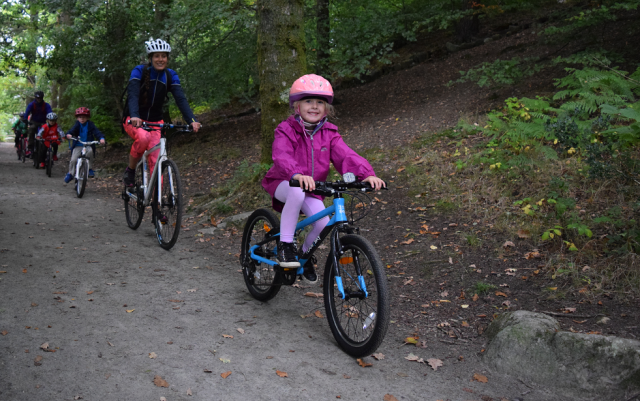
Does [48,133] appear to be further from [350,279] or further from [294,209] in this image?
[350,279]

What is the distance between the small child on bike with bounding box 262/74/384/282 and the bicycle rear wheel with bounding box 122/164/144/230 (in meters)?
3.75

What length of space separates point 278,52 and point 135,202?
3202mm

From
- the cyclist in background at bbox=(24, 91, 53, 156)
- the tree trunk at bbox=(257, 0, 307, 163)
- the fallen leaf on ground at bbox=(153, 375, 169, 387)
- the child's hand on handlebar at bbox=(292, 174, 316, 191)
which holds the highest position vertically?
the tree trunk at bbox=(257, 0, 307, 163)

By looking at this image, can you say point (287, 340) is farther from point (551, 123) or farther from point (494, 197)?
point (551, 123)

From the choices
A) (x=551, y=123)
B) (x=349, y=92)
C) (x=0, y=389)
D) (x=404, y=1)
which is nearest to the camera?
(x=0, y=389)

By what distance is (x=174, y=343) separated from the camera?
13.1ft

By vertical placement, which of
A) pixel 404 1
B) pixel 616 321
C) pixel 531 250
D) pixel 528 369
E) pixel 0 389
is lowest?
pixel 0 389

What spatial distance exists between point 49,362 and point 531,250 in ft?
15.7

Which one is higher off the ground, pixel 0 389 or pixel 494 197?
pixel 494 197

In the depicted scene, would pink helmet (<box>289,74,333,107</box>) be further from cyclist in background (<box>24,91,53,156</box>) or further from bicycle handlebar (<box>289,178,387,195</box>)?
cyclist in background (<box>24,91,53,156</box>)

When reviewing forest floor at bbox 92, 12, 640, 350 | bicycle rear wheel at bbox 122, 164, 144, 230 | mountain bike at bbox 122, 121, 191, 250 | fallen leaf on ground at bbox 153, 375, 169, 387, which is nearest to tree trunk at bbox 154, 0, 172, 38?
forest floor at bbox 92, 12, 640, 350

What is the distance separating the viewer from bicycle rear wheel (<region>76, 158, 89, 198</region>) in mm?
10891

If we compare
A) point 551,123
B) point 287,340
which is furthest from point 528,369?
point 551,123

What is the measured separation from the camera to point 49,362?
350cm
